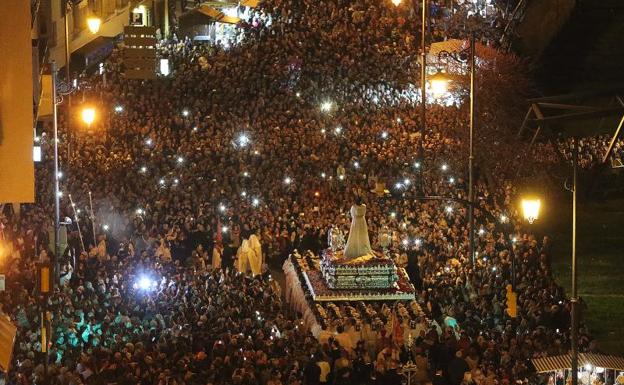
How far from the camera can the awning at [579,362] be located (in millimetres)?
17484

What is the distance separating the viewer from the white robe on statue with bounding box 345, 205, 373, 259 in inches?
939

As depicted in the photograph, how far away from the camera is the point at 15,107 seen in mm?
14102

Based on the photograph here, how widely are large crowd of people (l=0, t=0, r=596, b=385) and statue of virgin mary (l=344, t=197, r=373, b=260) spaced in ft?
4.87

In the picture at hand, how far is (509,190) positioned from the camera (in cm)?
3080

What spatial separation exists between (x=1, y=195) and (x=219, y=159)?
716 inches

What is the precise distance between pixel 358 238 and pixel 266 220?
463cm

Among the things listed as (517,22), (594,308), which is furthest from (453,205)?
(517,22)

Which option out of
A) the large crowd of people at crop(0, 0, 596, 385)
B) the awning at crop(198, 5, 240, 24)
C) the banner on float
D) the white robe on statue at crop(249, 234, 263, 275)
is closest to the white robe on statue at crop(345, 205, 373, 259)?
the large crowd of people at crop(0, 0, 596, 385)

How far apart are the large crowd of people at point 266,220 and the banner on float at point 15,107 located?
393cm

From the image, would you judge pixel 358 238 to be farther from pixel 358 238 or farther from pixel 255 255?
pixel 255 255

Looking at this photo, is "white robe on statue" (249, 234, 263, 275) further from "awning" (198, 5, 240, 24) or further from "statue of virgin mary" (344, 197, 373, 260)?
"awning" (198, 5, 240, 24)

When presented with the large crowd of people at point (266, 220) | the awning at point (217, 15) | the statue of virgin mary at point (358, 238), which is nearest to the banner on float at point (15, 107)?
the large crowd of people at point (266, 220)

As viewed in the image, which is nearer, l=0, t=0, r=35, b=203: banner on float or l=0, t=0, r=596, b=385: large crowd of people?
l=0, t=0, r=35, b=203: banner on float

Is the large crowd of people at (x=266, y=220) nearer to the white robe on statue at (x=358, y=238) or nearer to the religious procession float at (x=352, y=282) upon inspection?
the religious procession float at (x=352, y=282)
